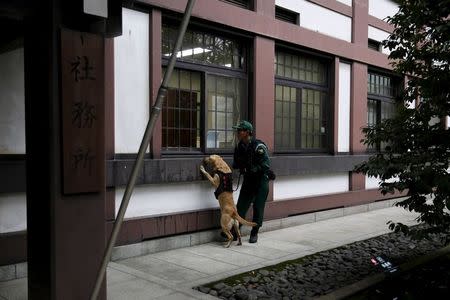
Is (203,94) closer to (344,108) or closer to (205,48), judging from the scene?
(205,48)

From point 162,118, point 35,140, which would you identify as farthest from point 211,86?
point 35,140

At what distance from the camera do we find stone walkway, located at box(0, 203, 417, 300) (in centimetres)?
536

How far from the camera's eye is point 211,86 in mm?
8289

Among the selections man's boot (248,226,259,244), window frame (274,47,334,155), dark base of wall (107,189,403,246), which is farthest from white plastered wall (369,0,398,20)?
man's boot (248,226,259,244)

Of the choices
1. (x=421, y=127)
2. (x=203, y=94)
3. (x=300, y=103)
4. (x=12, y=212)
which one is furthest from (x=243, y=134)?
(x=12, y=212)

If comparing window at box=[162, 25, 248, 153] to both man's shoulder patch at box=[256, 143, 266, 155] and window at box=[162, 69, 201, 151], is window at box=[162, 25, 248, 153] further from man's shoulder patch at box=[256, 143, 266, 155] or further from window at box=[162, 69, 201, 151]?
man's shoulder patch at box=[256, 143, 266, 155]

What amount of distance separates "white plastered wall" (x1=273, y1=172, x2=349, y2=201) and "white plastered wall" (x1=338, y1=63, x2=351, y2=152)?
73 cm

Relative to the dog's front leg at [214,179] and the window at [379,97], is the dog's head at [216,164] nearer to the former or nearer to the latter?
the dog's front leg at [214,179]

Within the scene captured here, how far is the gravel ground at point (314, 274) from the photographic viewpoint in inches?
216

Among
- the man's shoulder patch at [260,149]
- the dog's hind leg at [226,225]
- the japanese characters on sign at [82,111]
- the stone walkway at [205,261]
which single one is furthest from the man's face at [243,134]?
the japanese characters on sign at [82,111]

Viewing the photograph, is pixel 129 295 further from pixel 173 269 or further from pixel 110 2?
pixel 110 2

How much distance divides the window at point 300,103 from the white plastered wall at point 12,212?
521cm

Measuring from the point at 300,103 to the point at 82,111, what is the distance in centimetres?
698

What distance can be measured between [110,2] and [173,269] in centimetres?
349
